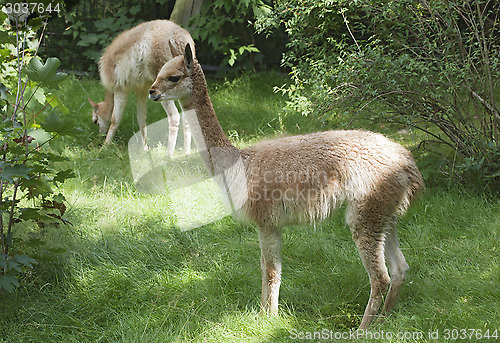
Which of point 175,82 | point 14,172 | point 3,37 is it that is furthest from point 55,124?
point 175,82

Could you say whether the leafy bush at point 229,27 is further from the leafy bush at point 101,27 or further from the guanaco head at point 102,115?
the guanaco head at point 102,115

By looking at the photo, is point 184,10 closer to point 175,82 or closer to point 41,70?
point 175,82

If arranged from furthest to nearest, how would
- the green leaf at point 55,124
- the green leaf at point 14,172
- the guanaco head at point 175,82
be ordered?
the guanaco head at point 175,82
the green leaf at point 55,124
the green leaf at point 14,172

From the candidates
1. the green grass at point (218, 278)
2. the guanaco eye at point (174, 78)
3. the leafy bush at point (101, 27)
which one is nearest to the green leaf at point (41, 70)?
the guanaco eye at point (174, 78)

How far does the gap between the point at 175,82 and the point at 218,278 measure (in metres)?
1.49

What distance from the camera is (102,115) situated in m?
6.98

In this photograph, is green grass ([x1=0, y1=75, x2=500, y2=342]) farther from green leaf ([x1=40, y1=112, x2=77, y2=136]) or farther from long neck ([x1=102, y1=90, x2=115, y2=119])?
long neck ([x1=102, y1=90, x2=115, y2=119])

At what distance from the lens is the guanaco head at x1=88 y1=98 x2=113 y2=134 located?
274 inches

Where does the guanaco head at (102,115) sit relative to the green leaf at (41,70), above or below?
below

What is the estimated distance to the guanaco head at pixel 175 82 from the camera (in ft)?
11.1

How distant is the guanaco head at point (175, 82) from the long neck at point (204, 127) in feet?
0.15

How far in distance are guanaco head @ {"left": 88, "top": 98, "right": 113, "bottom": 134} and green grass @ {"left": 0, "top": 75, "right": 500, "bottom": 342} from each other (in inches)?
75.5

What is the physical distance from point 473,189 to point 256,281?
246cm

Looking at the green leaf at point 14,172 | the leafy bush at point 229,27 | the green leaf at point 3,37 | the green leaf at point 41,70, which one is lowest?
the leafy bush at point 229,27
